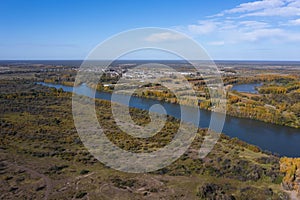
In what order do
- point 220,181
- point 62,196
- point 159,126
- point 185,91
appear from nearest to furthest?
point 62,196 < point 220,181 < point 159,126 < point 185,91

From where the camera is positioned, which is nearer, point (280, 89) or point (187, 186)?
point (187, 186)

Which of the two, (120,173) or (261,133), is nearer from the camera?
(120,173)

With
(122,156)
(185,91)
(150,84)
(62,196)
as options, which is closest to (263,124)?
(185,91)

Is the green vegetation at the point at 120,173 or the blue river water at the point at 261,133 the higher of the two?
the green vegetation at the point at 120,173

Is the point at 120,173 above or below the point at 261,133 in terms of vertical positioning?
above

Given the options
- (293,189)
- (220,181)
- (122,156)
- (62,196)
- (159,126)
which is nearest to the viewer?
(62,196)

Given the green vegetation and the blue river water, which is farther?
the blue river water

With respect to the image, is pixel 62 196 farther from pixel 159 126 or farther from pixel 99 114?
pixel 99 114

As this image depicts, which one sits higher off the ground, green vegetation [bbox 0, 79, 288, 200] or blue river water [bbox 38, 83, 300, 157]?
green vegetation [bbox 0, 79, 288, 200]

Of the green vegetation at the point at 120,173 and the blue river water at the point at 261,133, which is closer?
the green vegetation at the point at 120,173
